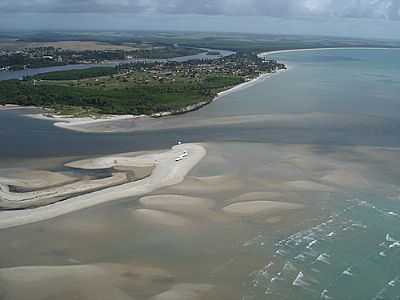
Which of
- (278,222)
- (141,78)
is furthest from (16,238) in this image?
(141,78)

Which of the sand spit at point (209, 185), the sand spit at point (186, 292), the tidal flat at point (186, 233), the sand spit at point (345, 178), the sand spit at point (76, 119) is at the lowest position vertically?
the sand spit at point (186, 292)

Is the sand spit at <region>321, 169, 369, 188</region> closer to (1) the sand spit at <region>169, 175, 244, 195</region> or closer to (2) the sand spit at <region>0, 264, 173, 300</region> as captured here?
(1) the sand spit at <region>169, 175, 244, 195</region>

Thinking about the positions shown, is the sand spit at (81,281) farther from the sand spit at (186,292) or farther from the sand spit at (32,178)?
the sand spit at (32,178)

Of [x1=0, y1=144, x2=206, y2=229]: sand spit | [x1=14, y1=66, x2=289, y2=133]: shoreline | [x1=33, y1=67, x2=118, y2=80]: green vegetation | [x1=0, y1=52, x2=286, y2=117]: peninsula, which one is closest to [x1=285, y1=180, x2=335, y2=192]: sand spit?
[x1=0, y1=144, x2=206, y2=229]: sand spit

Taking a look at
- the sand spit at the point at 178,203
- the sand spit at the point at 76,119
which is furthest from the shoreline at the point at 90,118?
the sand spit at the point at 178,203

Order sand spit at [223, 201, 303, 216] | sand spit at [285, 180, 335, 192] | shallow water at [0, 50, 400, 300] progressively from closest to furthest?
shallow water at [0, 50, 400, 300] → sand spit at [223, 201, 303, 216] → sand spit at [285, 180, 335, 192]

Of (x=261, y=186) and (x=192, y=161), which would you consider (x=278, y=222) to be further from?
(x=192, y=161)
